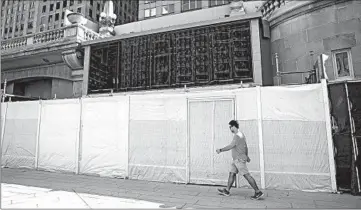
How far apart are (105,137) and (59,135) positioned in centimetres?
198

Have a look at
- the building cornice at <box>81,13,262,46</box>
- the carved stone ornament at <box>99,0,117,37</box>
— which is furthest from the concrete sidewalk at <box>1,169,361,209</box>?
the carved stone ornament at <box>99,0,117,37</box>

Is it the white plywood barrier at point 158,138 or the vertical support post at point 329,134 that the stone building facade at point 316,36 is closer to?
the vertical support post at point 329,134

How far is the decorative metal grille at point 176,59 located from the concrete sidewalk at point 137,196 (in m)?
4.69

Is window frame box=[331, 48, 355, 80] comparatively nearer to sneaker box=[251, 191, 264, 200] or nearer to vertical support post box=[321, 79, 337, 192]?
vertical support post box=[321, 79, 337, 192]

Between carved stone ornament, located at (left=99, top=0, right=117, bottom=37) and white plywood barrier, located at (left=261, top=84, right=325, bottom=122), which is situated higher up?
carved stone ornament, located at (left=99, top=0, right=117, bottom=37)

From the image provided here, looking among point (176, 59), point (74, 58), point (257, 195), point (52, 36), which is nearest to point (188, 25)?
point (176, 59)

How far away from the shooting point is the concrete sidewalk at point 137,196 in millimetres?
4816

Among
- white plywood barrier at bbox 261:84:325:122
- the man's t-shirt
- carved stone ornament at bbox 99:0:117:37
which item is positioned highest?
carved stone ornament at bbox 99:0:117:37

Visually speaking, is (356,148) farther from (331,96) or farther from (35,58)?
(35,58)

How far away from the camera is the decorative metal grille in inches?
371

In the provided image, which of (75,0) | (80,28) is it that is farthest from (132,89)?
(75,0)

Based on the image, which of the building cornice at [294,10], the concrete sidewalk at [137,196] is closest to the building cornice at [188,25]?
the building cornice at [294,10]

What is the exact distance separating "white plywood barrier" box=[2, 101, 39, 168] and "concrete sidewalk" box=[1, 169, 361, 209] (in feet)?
7.09

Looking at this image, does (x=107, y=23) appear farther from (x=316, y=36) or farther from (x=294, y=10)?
(x=316, y=36)
